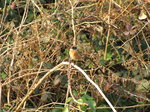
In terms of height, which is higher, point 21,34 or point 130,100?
point 21,34

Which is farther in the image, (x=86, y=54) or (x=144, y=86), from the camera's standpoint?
(x=86, y=54)

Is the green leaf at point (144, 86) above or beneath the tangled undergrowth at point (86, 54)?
beneath

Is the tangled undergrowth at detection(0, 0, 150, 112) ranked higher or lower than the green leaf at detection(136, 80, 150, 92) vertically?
higher

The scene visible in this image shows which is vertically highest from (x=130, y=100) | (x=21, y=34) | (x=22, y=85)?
(x=21, y=34)

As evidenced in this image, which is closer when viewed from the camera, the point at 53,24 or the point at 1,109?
the point at 1,109

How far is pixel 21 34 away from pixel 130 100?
107cm

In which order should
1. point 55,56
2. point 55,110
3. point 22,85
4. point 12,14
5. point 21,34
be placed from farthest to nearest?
point 12,14 < point 21,34 < point 55,56 < point 22,85 < point 55,110

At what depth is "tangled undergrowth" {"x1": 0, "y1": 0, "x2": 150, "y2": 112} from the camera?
2.70m

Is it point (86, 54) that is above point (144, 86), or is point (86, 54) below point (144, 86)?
above

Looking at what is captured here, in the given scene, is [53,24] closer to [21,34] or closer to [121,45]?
[21,34]

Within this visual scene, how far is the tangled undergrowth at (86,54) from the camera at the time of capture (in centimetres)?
270

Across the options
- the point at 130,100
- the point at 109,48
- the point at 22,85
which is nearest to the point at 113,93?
the point at 130,100

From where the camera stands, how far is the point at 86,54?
9.30 feet

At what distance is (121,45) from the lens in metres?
3.09
